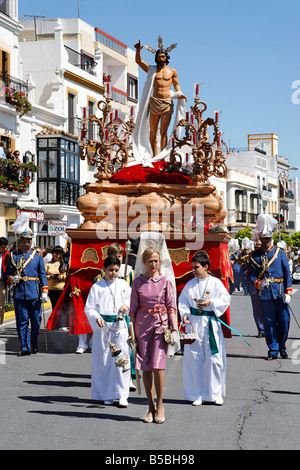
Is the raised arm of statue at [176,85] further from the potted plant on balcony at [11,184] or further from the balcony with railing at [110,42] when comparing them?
the balcony with railing at [110,42]

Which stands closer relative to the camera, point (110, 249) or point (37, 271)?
point (110, 249)

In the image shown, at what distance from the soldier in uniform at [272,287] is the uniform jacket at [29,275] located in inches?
A: 126

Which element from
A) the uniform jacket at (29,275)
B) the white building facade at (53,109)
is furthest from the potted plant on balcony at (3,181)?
the uniform jacket at (29,275)

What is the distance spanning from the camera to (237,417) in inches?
300

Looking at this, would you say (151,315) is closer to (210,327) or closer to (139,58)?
(210,327)

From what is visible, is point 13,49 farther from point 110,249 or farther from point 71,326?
point 110,249

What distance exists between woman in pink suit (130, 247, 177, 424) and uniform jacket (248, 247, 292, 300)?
14.0 feet

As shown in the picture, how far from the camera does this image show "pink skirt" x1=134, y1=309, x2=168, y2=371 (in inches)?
298

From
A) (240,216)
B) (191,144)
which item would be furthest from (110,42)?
(191,144)

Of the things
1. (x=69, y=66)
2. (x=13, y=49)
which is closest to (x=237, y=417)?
(x=13, y=49)

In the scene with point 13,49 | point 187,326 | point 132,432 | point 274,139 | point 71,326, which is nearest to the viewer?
point 132,432

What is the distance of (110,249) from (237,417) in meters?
2.55

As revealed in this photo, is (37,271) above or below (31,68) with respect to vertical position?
below

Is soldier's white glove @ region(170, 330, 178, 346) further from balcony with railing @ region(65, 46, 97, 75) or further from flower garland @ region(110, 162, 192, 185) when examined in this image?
balcony with railing @ region(65, 46, 97, 75)
